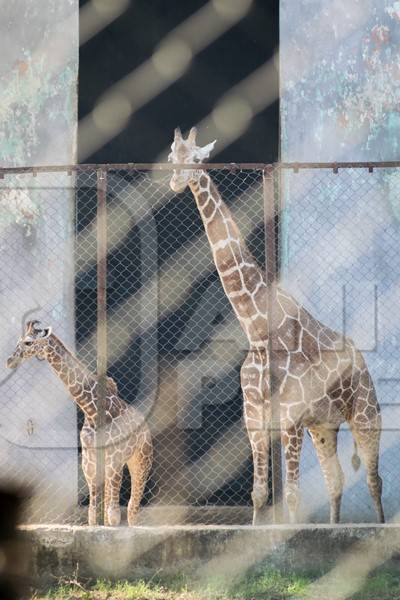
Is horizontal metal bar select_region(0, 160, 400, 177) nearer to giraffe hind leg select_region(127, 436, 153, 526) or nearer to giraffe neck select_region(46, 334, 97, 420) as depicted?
giraffe neck select_region(46, 334, 97, 420)

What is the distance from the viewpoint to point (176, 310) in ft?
34.3

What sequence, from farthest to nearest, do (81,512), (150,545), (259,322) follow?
(81,512) < (259,322) < (150,545)

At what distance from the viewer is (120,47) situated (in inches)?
418

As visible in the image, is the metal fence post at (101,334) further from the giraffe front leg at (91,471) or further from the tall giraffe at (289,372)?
the tall giraffe at (289,372)

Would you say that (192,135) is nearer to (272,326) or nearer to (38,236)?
(272,326)

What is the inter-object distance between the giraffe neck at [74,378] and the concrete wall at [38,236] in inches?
39.7

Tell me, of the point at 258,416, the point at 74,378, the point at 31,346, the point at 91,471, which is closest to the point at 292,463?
the point at 258,416

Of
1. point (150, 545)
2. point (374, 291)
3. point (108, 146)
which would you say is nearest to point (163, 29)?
point (108, 146)

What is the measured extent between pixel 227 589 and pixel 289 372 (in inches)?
70.9

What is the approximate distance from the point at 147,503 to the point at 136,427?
1.28 m

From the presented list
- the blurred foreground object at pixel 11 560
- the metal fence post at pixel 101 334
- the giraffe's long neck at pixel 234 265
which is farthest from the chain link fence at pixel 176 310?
the blurred foreground object at pixel 11 560

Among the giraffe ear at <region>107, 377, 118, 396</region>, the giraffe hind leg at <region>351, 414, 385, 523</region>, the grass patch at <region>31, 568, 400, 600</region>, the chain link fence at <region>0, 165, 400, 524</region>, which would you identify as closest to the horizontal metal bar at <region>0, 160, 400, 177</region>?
the giraffe ear at <region>107, 377, 118, 396</region>

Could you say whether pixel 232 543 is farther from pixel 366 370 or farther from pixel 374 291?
pixel 374 291

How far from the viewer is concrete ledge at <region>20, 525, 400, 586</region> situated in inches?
309
